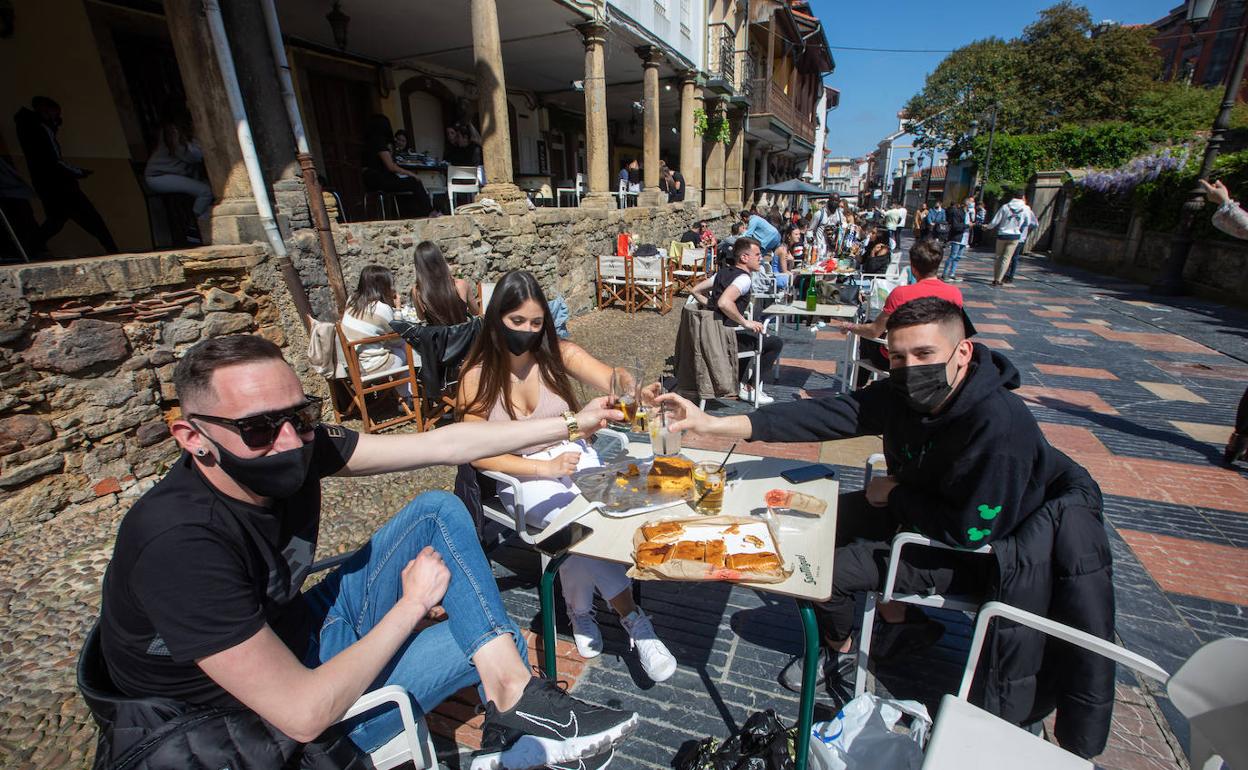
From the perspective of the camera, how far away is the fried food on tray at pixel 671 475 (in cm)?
205

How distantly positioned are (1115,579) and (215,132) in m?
6.93

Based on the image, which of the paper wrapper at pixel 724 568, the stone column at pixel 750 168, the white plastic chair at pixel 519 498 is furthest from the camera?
the stone column at pixel 750 168

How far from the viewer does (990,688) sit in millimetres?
1685

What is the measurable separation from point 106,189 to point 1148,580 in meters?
9.82

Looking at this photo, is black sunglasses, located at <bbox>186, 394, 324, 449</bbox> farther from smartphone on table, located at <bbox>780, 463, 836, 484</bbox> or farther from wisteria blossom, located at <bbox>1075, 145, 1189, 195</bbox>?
wisteria blossom, located at <bbox>1075, 145, 1189, 195</bbox>

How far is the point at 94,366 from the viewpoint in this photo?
355 centimetres

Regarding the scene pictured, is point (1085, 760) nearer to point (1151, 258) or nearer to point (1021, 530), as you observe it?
point (1021, 530)

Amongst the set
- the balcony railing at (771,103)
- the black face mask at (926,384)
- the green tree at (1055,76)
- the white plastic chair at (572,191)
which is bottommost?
the black face mask at (926,384)

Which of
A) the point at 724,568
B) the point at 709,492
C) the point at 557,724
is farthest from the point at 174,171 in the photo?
the point at 724,568

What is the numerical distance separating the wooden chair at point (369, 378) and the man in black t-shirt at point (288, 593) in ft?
9.52

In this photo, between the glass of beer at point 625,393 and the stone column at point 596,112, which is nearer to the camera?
the glass of beer at point 625,393

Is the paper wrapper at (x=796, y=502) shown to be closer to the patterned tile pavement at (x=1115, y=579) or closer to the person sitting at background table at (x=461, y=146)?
the patterned tile pavement at (x=1115, y=579)

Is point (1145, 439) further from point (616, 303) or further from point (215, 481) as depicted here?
point (616, 303)

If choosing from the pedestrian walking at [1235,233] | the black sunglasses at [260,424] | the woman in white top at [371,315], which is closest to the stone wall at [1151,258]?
the pedestrian walking at [1235,233]
